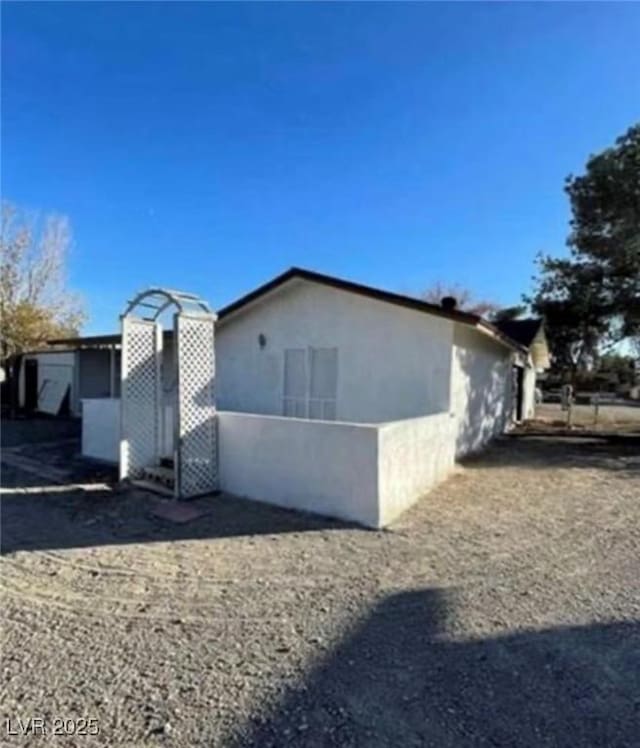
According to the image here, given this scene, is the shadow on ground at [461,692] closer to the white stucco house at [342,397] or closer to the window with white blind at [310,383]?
the white stucco house at [342,397]

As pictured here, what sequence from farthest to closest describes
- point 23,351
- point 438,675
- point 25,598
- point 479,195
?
point 23,351 < point 479,195 < point 25,598 < point 438,675

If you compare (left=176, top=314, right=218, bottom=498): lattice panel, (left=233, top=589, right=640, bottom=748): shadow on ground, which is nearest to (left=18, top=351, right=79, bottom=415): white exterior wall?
(left=176, top=314, right=218, bottom=498): lattice panel

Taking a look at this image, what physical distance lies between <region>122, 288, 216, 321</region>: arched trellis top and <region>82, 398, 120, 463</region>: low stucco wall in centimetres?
259

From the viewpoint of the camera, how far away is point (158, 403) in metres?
9.08

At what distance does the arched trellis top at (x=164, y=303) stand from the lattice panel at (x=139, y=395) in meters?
0.21

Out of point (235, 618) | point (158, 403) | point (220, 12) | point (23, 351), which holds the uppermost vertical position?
point (220, 12)

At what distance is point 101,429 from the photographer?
1105 centimetres

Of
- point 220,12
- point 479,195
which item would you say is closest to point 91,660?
point 220,12

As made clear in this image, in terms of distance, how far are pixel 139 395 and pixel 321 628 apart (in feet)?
19.9

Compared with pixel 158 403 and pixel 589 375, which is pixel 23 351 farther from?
pixel 589 375

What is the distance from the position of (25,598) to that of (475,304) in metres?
44.6

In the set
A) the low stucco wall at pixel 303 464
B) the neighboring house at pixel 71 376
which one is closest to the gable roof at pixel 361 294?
the low stucco wall at pixel 303 464

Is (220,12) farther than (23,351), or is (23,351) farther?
(23,351)

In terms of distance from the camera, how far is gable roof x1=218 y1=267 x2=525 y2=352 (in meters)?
9.62
